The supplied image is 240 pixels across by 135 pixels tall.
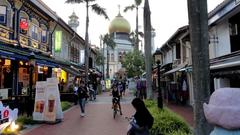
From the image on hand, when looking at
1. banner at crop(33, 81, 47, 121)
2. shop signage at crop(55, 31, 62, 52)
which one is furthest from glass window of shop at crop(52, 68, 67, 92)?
banner at crop(33, 81, 47, 121)

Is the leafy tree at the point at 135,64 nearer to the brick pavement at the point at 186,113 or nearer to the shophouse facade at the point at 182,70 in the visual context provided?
the shophouse facade at the point at 182,70

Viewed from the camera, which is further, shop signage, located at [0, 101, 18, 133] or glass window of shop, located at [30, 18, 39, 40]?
glass window of shop, located at [30, 18, 39, 40]

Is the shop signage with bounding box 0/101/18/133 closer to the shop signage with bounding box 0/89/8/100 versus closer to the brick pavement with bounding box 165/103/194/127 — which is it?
the brick pavement with bounding box 165/103/194/127

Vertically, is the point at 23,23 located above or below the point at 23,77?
above

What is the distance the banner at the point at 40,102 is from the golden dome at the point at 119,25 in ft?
220

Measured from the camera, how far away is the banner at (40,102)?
14421 millimetres

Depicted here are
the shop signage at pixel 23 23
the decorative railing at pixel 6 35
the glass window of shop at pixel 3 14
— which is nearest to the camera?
the decorative railing at pixel 6 35

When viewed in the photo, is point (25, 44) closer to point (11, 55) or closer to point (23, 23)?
point (23, 23)

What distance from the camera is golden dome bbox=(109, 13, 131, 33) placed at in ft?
267

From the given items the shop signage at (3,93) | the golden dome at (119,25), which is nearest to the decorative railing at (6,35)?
the shop signage at (3,93)

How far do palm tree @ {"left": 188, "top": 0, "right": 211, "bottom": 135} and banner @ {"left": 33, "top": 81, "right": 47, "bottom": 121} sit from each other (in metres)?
9.65

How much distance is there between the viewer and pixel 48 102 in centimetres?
1464

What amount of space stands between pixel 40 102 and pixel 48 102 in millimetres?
445

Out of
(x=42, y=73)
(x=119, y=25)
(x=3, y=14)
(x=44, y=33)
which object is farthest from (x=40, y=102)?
(x=119, y=25)
